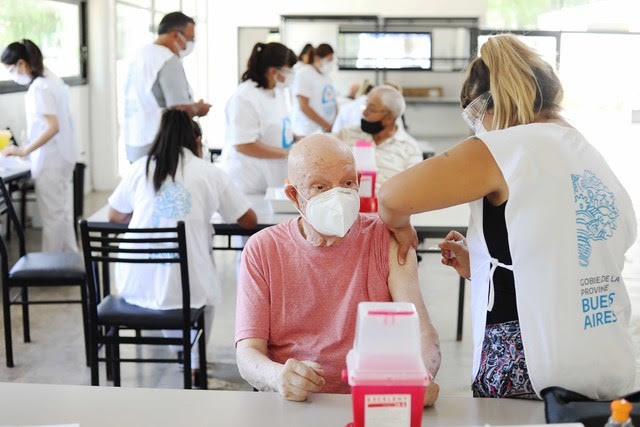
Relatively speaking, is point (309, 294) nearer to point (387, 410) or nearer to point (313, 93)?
point (387, 410)

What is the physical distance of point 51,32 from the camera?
7.14m

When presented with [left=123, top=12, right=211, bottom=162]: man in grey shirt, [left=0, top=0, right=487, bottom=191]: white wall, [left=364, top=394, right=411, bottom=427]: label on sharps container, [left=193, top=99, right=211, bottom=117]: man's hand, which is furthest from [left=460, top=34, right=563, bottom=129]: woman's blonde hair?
[left=0, top=0, right=487, bottom=191]: white wall

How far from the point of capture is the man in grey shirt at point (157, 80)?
196 inches

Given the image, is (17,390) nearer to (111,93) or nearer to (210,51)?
(111,93)

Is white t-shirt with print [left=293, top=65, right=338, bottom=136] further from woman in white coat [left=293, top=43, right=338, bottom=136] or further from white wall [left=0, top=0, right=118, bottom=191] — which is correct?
white wall [left=0, top=0, right=118, bottom=191]

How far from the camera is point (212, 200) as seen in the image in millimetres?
3256

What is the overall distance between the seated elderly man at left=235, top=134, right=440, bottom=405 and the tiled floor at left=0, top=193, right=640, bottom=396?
176cm

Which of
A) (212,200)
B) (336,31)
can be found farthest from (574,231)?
(336,31)

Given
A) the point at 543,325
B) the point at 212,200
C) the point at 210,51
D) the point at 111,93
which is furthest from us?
the point at 210,51

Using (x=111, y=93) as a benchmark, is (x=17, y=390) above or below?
below

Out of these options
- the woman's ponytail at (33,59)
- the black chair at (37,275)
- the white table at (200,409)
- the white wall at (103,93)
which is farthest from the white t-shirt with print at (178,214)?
the white wall at (103,93)

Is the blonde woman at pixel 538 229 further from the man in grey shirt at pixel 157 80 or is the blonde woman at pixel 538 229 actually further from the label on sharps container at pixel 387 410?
the man in grey shirt at pixel 157 80

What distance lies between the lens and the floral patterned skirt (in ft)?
5.37

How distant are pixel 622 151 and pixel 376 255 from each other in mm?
9647
